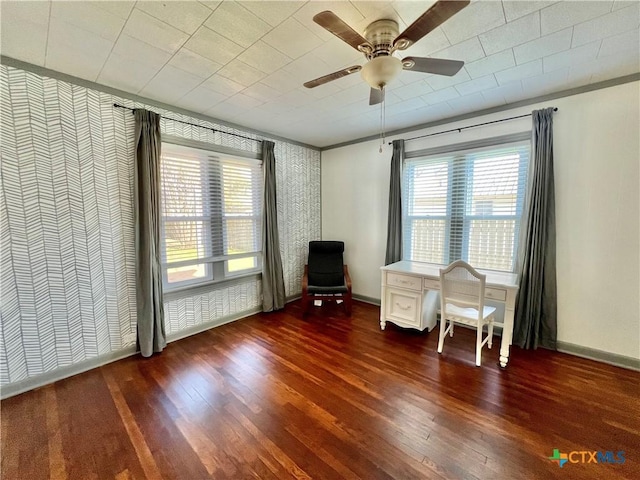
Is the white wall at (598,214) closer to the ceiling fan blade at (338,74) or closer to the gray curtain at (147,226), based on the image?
the ceiling fan blade at (338,74)

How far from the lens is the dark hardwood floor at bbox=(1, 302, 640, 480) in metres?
1.42

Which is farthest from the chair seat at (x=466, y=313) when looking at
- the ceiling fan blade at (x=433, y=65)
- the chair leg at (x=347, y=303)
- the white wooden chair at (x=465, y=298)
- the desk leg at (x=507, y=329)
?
the ceiling fan blade at (x=433, y=65)

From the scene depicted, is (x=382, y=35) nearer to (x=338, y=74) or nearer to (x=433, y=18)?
(x=338, y=74)

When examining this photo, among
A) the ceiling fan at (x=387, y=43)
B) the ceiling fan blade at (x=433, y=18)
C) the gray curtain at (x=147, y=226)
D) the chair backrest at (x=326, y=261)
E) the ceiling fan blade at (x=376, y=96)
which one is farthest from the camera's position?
the chair backrest at (x=326, y=261)

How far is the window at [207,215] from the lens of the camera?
281 cm

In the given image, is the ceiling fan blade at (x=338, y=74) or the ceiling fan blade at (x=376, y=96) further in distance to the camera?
the ceiling fan blade at (x=376, y=96)

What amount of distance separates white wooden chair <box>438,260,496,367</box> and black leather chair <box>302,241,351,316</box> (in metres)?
1.30

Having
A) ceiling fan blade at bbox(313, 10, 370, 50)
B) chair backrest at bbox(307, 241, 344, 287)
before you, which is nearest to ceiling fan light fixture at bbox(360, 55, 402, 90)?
ceiling fan blade at bbox(313, 10, 370, 50)

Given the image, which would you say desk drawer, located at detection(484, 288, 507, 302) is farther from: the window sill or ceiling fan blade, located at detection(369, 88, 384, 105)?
the window sill

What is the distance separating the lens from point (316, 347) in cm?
272

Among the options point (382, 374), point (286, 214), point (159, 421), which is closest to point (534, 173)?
point (382, 374)

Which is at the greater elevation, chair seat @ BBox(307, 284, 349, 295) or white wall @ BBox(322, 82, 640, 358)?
white wall @ BBox(322, 82, 640, 358)

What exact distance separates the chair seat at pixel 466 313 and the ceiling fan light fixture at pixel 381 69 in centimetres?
215

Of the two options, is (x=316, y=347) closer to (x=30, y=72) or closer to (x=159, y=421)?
(x=159, y=421)
